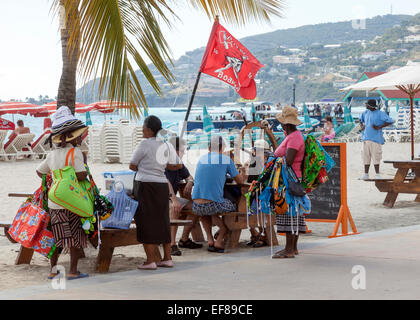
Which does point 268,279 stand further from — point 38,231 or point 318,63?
point 318,63

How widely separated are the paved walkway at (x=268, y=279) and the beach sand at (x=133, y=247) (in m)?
0.54

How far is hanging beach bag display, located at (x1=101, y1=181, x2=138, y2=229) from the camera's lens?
6328mm

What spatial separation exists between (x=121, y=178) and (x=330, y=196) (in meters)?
3.16

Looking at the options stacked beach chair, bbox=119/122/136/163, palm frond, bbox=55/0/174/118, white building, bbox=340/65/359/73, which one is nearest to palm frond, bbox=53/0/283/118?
palm frond, bbox=55/0/174/118

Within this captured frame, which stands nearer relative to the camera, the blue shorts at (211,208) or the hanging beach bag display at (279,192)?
the hanging beach bag display at (279,192)

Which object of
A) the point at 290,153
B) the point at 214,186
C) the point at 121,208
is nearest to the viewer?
the point at 121,208

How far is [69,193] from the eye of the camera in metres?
5.79

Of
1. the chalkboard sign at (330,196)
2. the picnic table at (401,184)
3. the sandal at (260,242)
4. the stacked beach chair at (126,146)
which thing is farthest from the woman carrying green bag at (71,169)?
the stacked beach chair at (126,146)

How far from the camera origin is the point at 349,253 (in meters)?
7.14

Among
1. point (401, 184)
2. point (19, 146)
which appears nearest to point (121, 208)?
point (401, 184)

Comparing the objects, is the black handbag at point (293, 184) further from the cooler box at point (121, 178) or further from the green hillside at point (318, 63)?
the green hillside at point (318, 63)

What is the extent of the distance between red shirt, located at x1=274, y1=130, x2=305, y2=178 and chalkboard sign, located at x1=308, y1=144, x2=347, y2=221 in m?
2.30

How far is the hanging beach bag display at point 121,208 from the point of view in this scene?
20.8 feet

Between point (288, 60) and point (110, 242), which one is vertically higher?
point (288, 60)
